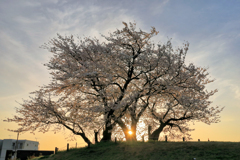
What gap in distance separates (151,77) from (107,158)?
11.2 meters

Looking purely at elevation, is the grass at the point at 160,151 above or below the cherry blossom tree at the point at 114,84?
below

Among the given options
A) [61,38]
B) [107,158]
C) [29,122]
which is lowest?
[107,158]

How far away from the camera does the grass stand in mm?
16516

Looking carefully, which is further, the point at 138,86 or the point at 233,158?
the point at 138,86

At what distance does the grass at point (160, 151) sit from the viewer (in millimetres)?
16516

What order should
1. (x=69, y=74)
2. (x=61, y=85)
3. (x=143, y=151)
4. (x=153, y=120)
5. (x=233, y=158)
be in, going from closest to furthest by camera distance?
(x=233, y=158), (x=143, y=151), (x=69, y=74), (x=61, y=85), (x=153, y=120)

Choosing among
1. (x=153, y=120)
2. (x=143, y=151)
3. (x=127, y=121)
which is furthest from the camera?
(x=153, y=120)

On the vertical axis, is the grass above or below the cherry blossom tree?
below

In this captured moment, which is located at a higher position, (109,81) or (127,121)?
(109,81)

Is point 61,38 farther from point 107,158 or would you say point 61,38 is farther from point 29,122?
point 107,158

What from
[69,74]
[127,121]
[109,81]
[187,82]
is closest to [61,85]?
[69,74]

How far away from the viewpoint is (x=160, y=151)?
19281 millimetres

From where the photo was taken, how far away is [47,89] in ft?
85.9

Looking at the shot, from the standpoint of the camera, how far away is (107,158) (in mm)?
20281
